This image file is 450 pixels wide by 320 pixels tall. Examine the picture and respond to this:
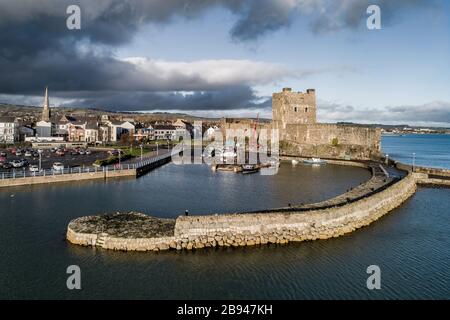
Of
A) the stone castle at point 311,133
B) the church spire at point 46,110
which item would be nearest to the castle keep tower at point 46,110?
the church spire at point 46,110

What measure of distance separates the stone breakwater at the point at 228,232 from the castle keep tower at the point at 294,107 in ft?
161

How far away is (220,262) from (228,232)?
2085 millimetres

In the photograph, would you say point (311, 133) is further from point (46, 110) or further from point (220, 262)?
point (46, 110)

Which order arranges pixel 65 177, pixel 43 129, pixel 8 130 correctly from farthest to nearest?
pixel 43 129
pixel 8 130
pixel 65 177

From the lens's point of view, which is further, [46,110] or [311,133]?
[46,110]

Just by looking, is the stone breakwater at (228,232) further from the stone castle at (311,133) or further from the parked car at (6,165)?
the stone castle at (311,133)

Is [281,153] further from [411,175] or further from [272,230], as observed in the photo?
[272,230]

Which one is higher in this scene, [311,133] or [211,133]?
[211,133]

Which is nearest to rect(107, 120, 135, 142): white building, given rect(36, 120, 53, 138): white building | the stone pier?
rect(36, 120, 53, 138): white building

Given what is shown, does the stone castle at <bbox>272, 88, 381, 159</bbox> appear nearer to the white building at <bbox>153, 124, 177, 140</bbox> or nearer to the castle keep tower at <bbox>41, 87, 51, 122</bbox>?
the white building at <bbox>153, 124, 177, 140</bbox>

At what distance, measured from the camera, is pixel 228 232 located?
18500mm

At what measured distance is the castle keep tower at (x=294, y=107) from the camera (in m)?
68.4

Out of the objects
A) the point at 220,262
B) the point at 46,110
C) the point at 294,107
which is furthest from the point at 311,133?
the point at 46,110

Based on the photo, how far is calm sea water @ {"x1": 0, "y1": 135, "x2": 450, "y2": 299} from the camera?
567 inches
